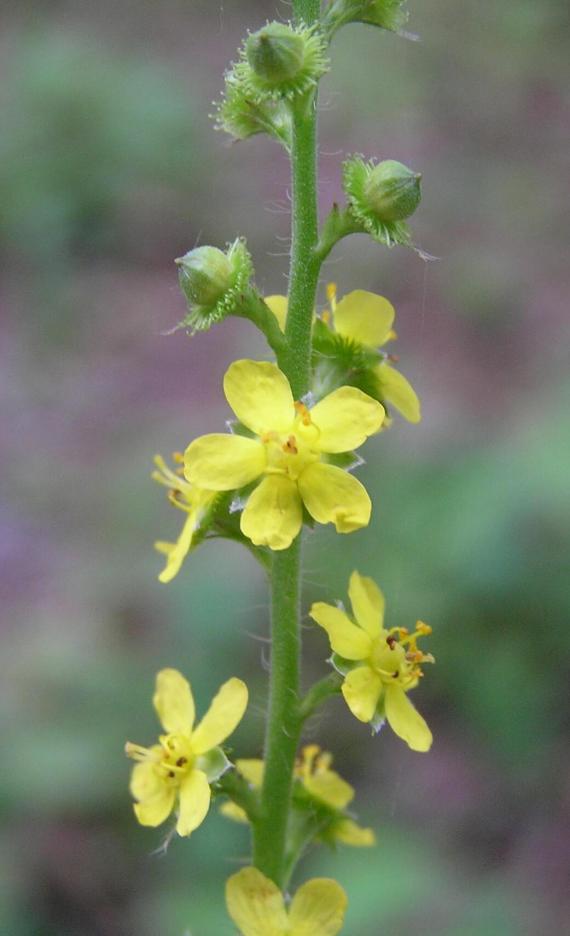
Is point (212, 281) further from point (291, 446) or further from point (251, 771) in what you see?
point (251, 771)

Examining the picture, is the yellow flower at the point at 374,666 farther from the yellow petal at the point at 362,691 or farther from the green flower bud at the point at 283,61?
the green flower bud at the point at 283,61

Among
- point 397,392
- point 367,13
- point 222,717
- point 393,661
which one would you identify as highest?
point 367,13

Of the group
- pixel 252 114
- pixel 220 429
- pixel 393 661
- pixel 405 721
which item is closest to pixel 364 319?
pixel 252 114

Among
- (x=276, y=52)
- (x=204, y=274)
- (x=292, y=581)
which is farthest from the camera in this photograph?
(x=292, y=581)

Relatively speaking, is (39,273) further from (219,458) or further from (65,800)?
(219,458)

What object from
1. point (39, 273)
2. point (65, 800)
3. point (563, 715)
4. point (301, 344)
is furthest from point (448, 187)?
point (301, 344)

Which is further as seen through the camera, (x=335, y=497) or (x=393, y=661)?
(x=393, y=661)
